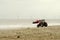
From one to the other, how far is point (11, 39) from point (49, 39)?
140 inches

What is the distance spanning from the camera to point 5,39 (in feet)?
79.4

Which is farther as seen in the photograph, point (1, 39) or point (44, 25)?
point (44, 25)

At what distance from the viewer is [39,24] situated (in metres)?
47.2

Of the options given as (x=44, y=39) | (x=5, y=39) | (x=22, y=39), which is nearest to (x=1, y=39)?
(x=5, y=39)

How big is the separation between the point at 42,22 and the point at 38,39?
919 inches

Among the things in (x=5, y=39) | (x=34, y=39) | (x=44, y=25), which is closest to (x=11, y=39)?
(x=5, y=39)

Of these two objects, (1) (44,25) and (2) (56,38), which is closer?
(2) (56,38)

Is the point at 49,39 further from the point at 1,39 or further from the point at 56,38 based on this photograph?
the point at 1,39

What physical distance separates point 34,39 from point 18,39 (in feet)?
4.94

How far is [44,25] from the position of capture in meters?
46.9

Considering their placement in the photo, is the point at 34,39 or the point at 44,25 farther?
the point at 44,25

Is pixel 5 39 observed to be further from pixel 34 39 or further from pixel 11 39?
pixel 34 39

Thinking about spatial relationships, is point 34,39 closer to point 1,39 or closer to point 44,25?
point 1,39

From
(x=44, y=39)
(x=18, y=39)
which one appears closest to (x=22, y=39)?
(x=18, y=39)
